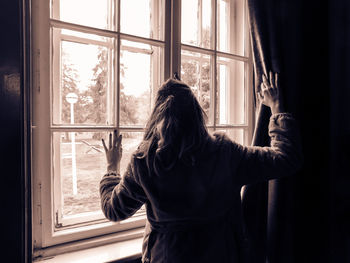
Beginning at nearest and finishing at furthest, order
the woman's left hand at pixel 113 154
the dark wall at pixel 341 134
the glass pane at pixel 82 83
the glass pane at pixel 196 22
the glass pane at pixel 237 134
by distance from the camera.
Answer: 1. the woman's left hand at pixel 113 154
2. the glass pane at pixel 82 83
3. the dark wall at pixel 341 134
4. the glass pane at pixel 196 22
5. the glass pane at pixel 237 134

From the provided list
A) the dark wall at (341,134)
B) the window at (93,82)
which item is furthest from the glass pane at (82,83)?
the dark wall at (341,134)

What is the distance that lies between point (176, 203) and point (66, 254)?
0.66 metres

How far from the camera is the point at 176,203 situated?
766 millimetres

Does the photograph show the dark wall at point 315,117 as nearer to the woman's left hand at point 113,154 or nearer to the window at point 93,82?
the window at point 93,82

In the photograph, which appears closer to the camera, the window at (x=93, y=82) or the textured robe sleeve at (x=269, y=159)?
the textured robe sleeve at (x=269, y=159)

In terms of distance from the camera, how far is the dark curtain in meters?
1.14

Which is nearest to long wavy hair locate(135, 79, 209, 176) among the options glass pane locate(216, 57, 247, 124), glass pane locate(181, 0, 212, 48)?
glass pane locate(181, 0, 212, 48)

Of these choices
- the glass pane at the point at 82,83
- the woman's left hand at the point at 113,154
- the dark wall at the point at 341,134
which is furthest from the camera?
the dark wall at the point at 341,134

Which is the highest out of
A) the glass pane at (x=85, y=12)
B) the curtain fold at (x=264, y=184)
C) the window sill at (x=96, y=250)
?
the glass pane at (x=85, y=12)

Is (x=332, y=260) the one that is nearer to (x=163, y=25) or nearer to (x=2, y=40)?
(x=163, y=25)

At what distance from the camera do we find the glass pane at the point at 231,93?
1680mm

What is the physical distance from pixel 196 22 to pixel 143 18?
0.36m

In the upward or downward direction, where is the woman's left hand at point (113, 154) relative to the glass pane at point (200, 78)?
downward

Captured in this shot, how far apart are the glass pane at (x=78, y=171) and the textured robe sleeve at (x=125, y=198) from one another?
1.36 ft
